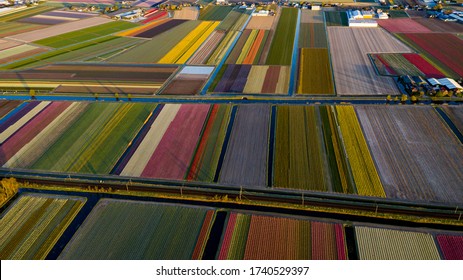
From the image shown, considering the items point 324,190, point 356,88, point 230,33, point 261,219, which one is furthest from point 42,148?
point 230,33

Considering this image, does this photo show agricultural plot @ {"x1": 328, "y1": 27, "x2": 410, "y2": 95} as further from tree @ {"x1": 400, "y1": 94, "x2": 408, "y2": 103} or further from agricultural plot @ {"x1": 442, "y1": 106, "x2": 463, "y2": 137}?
agricultural plot @ {"x1": 442, "y1": 106, "x2": 463, "y2": 137}

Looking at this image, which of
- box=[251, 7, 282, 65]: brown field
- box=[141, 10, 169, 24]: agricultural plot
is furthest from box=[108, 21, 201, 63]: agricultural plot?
box=[251, 7, 282, 65]: brown field

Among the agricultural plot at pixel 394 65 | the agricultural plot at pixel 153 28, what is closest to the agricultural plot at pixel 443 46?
the agricultural plot at pixel 394 65

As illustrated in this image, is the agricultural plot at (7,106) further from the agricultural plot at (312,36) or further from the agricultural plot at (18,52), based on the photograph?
the agricultural plot at (312,36)

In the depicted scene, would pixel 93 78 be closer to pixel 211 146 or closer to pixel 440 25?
pixel 211 146

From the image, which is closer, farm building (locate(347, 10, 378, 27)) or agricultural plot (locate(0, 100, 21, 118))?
agricultural plot (locate(0, 100, 21, 118))

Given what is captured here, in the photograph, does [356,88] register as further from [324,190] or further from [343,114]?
[324,190]
